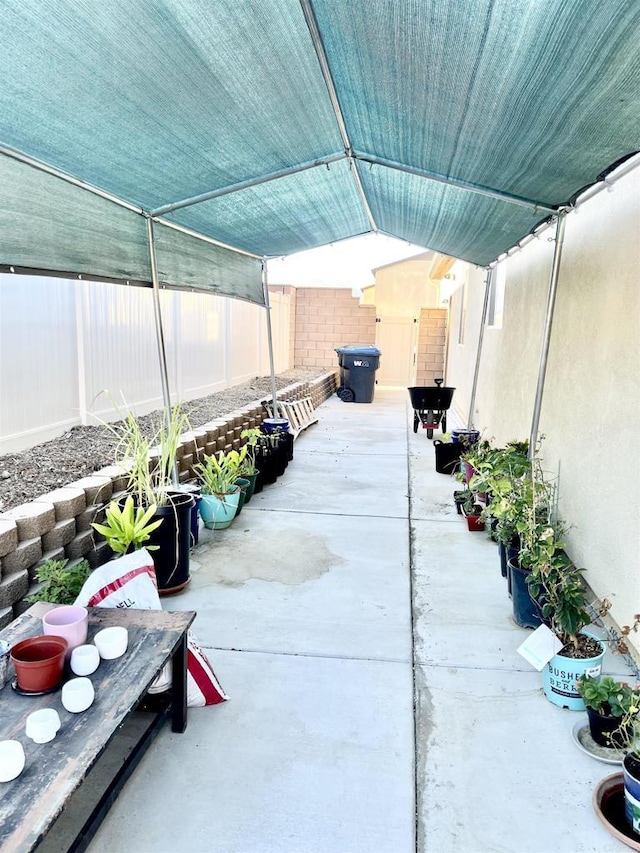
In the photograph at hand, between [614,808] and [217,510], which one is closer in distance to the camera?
[614,808]

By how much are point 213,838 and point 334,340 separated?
42.1ft

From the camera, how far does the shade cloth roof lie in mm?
1746

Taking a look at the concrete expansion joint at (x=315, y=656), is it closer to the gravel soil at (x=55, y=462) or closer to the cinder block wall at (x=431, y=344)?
the gravel soil at (x=55, y=462)

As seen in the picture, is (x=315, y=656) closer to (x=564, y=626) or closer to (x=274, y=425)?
(x=564, y=626)

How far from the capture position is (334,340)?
46.2 feet

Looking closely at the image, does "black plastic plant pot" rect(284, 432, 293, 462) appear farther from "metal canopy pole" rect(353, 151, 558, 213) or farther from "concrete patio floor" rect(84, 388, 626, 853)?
"metal canopy pole" rect(353, 151, 558, 213)

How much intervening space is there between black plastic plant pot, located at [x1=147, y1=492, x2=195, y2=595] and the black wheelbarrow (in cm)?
488

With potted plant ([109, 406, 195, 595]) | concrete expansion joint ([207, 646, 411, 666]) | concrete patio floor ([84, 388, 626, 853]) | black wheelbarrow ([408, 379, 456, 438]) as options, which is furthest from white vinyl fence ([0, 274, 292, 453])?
black wheelbarrow ([408, 379, 456, 438])

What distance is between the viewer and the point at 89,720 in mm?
1576

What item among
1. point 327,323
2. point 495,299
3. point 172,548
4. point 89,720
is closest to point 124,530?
point 172,548

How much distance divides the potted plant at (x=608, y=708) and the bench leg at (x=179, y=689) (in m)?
1.39

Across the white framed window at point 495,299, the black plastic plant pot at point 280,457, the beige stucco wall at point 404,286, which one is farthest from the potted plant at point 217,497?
the beige stucco wall at point 404,286

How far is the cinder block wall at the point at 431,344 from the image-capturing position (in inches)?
536

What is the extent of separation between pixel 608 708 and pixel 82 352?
3971 millimetres
